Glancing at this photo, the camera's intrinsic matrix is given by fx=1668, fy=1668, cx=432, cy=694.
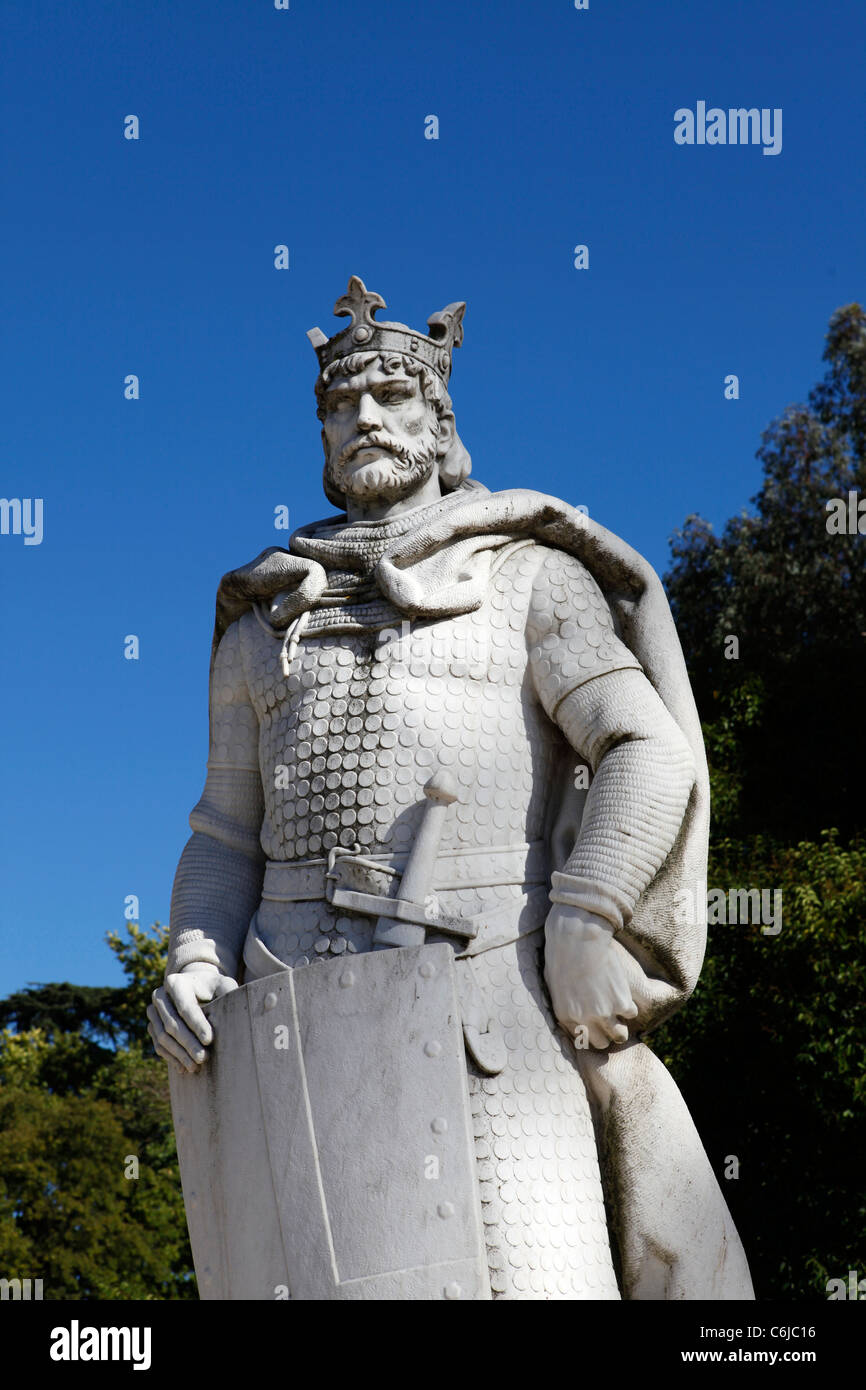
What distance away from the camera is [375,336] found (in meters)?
5.97

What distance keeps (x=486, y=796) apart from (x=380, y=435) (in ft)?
4.55

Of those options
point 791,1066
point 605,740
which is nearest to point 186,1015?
point 605,740

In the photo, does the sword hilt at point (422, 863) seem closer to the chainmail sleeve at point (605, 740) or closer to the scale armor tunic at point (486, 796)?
the scale armor tunic at point (486, 796)

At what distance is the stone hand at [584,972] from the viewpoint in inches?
200

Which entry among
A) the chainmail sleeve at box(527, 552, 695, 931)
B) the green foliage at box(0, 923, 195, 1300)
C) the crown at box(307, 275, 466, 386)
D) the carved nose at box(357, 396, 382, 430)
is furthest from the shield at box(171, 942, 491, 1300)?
the green foliage at box(0, 923, 195, 1300)

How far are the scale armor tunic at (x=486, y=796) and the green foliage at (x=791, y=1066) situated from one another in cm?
867

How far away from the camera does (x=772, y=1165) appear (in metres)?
13.9

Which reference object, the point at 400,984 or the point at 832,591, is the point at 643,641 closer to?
the point at 400,984

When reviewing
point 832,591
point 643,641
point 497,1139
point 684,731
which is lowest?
point 497,1139

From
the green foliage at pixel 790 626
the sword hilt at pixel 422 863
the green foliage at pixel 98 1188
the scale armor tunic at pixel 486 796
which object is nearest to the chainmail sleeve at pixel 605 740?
the scale armor tunic at pixel 486 796

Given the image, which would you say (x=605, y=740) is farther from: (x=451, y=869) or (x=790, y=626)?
(x=790, y=626)

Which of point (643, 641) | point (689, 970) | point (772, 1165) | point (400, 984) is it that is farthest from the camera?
point (772, 1165)
